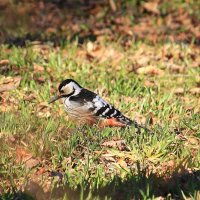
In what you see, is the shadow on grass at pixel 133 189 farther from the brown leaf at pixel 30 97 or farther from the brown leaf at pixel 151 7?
the brown leaf at pixel 151 7

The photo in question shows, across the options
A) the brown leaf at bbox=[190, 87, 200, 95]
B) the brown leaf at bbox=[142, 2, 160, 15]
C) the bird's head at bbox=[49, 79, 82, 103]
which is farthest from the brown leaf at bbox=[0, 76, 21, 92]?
the brown leaf at bbox=[142, 2, 160, 15]

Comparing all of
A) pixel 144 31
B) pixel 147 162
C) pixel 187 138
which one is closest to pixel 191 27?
pixel 144 31

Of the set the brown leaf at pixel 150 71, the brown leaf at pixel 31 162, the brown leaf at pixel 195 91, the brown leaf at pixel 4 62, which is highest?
the brown leaf at pixel 31 162

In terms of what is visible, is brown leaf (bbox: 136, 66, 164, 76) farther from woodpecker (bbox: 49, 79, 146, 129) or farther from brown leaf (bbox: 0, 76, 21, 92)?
woodpecker (bbox: 49, 79, 146, 129)

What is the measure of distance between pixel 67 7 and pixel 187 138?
7.13 m

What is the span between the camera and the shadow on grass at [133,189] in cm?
529

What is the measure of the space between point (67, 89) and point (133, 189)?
230 cm

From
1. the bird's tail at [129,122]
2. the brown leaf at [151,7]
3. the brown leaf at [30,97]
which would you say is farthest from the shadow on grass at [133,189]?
the brown leaf at [151,7]

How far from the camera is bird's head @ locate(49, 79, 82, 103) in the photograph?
740 centimetres

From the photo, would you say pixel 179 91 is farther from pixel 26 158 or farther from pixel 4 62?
pixel 26 158

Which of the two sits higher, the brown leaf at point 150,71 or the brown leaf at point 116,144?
the brown leaf at point 116,144

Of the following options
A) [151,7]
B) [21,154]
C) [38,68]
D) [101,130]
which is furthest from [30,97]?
[151,7]

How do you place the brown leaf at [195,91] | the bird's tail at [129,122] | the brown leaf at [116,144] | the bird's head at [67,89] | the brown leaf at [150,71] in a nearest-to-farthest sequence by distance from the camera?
the brown leaf at [116,144], the bird's tail at [129,122], the bird's head at [67,89], the brown leaf at [195,91], the brown leaf at [150,71]

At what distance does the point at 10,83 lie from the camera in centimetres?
836
